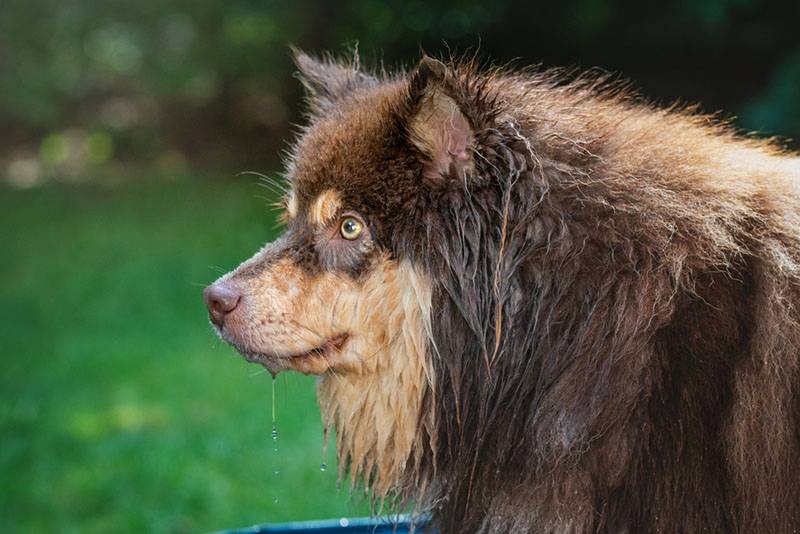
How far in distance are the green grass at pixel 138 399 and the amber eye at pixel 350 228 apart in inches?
39.7

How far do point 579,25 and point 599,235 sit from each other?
896cm

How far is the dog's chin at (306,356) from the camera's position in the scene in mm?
2814

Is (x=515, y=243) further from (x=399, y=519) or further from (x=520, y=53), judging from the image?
(x=520, y=53)

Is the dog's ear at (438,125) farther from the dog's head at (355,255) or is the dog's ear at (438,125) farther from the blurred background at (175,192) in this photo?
the blurred background at (175,192)

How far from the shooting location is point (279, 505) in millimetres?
5320

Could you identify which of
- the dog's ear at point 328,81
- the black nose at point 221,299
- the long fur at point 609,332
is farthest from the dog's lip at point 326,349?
the dog's ear at point 328,81

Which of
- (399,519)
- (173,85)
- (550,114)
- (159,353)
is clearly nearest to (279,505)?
(399,519)

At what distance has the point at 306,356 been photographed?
2848 mm

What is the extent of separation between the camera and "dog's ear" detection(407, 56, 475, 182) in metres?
2.53

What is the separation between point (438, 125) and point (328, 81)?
0.83 metres

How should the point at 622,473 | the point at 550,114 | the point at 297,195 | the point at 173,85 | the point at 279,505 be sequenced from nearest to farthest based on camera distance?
the point at 622,473 < the point at 550,114 < the point at 297,195 < the point at 279,505 < the point at 173,85

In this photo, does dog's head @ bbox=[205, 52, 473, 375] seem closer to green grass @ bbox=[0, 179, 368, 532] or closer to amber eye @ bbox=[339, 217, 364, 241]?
amber eye @ bbox=[339, 217, 364, 241]

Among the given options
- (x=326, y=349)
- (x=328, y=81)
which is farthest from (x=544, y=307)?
(x=328, y=81)

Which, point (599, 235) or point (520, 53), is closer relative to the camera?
point (599, 235)
